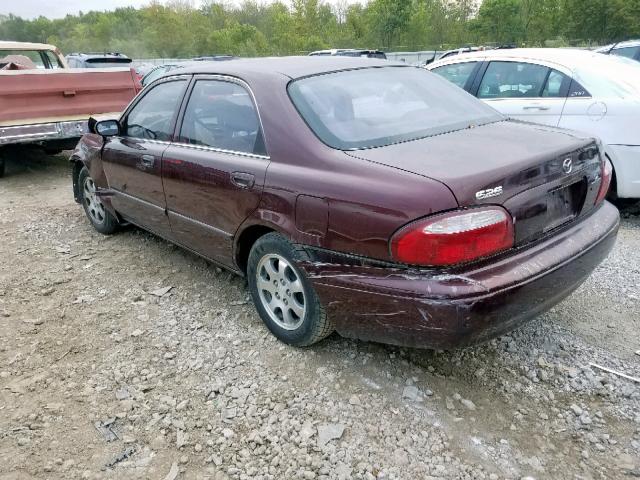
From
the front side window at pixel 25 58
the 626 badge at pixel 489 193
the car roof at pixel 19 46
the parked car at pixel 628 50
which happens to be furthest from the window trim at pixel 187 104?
the parked car at pixel 628 50

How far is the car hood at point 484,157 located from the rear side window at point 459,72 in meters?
3.21

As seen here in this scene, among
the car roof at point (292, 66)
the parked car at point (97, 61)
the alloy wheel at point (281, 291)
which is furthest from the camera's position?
the parked car at point (97, 61)

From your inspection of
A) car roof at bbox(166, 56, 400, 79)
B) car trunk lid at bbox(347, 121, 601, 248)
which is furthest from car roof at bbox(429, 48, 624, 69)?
car trunk lid at bbox(347, 121, 601, 248)

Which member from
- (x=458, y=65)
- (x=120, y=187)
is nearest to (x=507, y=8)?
(x=458, y=65)

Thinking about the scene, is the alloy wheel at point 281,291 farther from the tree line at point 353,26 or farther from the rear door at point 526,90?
the tree line at point 353,26

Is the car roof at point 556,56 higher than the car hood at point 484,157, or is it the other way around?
the car roof at point 556,56

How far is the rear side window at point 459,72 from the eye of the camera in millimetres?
6055

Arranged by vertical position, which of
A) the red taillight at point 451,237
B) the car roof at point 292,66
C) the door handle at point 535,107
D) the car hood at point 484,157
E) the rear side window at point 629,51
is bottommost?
the rear side window at point 629,51

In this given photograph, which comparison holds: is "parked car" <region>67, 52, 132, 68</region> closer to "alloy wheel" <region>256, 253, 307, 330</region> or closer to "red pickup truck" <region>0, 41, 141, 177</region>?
"red pickup truck" <region>0, 41, 141, 177</region>

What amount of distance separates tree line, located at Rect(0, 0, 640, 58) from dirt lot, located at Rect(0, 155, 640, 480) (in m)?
39.8

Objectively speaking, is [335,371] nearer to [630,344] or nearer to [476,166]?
[476,166]

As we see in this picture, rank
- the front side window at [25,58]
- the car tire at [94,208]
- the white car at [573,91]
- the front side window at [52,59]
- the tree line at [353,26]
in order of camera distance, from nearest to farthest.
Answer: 1. the white car at [573,91]
2. the car tire at [94,208]
3. the front side window at [25,58]
4. the front side window at [52,59]
5. the tree line at [353,26]

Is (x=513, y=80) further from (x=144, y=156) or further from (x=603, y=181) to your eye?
(x=144, y=156)

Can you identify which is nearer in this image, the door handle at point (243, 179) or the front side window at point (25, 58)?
the door handle at point (243, 179)
